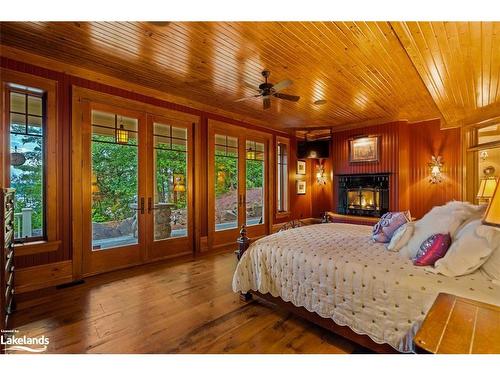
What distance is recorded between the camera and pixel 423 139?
5402 mm

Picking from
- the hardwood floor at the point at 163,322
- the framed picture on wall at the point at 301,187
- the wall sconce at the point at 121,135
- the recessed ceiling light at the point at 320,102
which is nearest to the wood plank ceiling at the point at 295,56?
the recessed ceiling light at the point at 320,102

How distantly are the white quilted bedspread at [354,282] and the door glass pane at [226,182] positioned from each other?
2404mm

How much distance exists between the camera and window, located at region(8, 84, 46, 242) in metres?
2.80

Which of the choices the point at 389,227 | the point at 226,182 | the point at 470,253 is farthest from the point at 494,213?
the point at 226,182

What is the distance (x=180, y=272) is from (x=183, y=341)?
1.61 meters

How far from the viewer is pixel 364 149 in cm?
576

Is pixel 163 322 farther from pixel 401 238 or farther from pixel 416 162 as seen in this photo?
pixel 416 162

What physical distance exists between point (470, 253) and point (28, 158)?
14.4 feet

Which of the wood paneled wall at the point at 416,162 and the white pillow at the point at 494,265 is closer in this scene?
the white pillow at the point at 494,265

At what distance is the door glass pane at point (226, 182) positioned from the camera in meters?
4.90

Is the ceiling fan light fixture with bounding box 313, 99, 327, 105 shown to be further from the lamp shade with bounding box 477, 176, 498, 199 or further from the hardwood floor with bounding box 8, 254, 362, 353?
the hardwood floor with bounding box 8, 254, 362, 353

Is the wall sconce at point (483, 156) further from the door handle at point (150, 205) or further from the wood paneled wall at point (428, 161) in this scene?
the door handle at point (150, 205)
